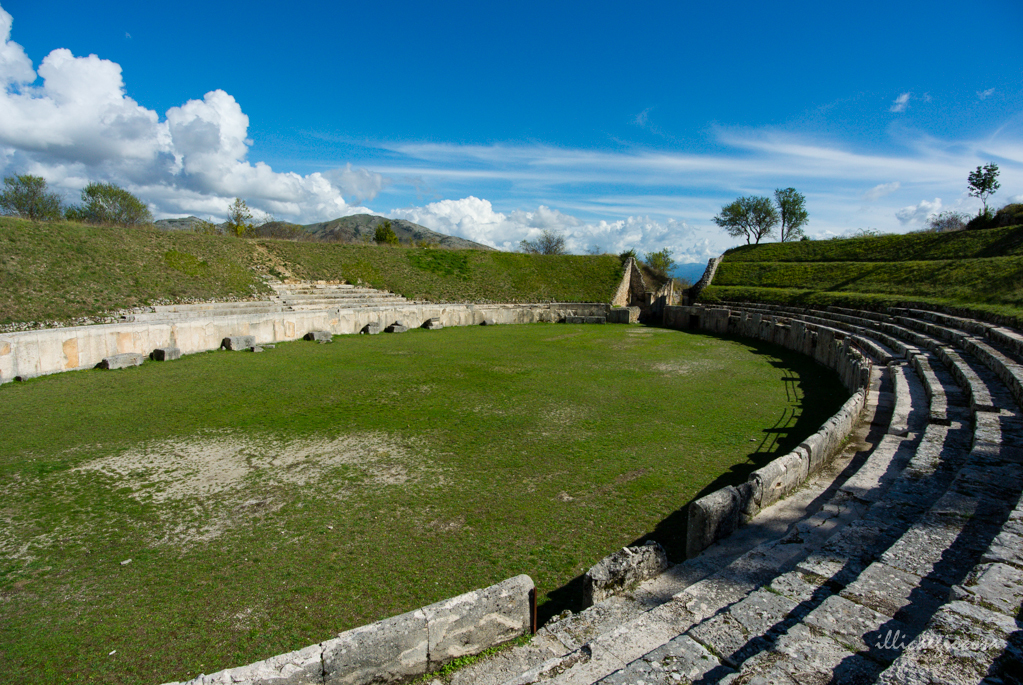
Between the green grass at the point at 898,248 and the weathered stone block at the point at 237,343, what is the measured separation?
1235 inches

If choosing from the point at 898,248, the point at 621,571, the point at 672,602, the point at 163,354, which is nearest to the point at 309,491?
the point at 621,571

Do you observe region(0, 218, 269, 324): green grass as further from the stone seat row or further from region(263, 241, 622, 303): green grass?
the stone seat row

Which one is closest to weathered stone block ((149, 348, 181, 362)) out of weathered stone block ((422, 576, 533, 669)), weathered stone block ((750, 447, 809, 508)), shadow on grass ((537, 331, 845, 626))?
shadow on grass ((537, 331, 845, 626))

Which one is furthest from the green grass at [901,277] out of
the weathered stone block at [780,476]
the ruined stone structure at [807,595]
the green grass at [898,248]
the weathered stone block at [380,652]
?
the weathered stone block at [380,652]

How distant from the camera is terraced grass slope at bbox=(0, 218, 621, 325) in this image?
65.0 feet

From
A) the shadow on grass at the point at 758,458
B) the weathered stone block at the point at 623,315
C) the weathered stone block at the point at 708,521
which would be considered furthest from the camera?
the weathered stone block at the point at 623,315

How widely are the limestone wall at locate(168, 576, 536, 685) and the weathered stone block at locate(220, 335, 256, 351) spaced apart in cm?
1634

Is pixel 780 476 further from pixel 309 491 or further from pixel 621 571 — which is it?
pixel 309 491

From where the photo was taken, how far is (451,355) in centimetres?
1764

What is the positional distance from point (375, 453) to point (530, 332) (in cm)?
1698

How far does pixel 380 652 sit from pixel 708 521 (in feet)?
11.1

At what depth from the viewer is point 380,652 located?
3.35 metres

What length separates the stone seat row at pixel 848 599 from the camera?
2818 millimetres

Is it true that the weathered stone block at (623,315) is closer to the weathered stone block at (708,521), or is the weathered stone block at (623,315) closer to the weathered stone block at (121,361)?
the weathered stone block at (121,361)
